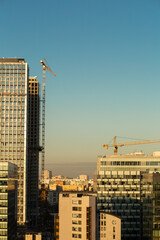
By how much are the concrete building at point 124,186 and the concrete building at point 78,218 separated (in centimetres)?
5390

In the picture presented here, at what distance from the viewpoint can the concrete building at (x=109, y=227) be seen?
11720 centimetres

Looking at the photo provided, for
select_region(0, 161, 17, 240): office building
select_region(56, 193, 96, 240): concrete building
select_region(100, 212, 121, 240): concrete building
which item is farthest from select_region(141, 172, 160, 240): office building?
select_region(0, 161, 17, 240): office building

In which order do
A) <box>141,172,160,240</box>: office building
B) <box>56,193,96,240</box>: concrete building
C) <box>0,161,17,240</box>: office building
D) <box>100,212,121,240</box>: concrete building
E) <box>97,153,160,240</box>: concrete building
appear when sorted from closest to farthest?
<box>56,193,96,240</box>: concrete building → <box>100,212,121,240</box>: concrete building → <box>141,172,160,240</box>: office building → <box>0,161,17,240</box>: office building → <box>97,153,160,240</box>: concrete building

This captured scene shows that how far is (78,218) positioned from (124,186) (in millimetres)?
62748

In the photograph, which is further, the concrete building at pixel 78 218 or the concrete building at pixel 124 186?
the concrete building at pixel 124 186

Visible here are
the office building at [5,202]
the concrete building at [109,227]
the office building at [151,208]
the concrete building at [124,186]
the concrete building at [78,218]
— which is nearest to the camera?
the concrete building at [78,218]

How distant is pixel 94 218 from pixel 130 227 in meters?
57.7

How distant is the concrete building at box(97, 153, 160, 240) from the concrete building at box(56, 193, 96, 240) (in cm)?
5390

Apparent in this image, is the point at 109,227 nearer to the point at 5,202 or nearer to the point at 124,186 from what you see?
the point at 5,202

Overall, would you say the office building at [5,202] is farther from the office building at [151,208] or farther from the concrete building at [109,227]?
the office building at [151,208]

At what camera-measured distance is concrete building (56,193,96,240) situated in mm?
104625

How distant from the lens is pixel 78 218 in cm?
10575

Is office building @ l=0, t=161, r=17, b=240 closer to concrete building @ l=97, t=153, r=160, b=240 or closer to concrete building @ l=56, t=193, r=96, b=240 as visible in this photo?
concrete building @ l=97, t=153, r=160, b=240

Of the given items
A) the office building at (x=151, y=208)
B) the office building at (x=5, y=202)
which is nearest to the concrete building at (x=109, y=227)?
the office building at (x=151, y=208)
